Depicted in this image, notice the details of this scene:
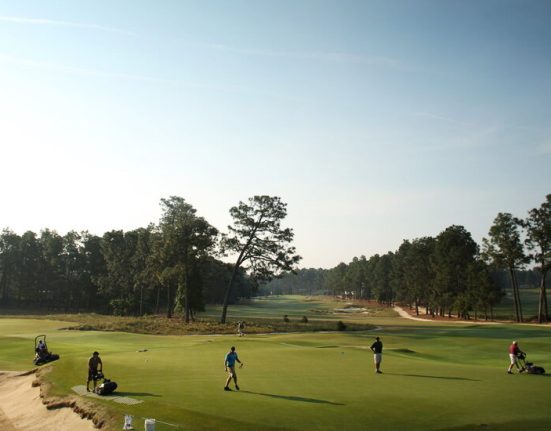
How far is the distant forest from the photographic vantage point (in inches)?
3209

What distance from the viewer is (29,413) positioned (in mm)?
24016

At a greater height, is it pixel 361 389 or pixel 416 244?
pixel 416 244

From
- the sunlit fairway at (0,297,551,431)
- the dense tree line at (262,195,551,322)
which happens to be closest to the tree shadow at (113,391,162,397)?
the sunlit fairway at (0,297,551,431)

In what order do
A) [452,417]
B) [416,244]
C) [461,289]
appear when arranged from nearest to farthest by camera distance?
[452,417], [461,289], [416,244]

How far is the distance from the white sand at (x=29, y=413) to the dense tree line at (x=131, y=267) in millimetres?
49705

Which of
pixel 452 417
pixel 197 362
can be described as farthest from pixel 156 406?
pixel 197 362

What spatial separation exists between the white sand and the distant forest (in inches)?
1961

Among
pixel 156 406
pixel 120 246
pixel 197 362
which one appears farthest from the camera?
pixel 120 246

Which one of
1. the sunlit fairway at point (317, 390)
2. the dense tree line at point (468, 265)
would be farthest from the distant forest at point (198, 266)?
the sunlit fairway at point (317, 390)

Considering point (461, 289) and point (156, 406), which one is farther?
point (461, 289)

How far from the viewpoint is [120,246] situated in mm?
121938

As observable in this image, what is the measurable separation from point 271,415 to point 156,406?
4783 mm

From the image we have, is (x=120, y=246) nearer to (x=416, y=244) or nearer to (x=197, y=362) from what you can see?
(x=416, y=244)

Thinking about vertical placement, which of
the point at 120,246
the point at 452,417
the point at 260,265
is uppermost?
the point at 120,246
